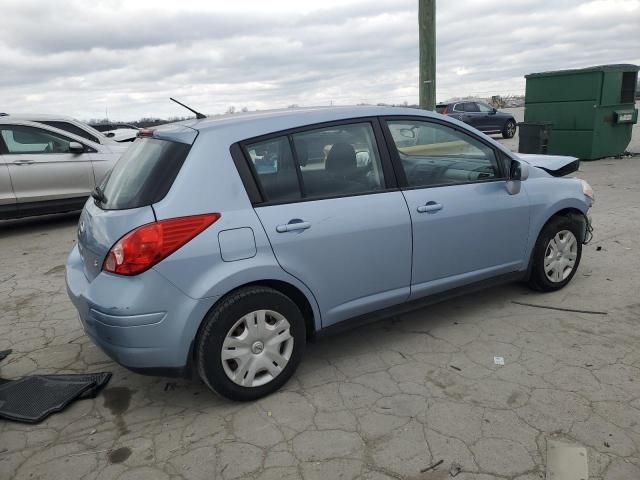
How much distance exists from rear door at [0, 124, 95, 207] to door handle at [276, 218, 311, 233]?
20.3ft

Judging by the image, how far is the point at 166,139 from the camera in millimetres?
3086

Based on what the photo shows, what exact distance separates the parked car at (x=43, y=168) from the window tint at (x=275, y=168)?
5.63m

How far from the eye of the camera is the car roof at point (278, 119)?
9.85ft

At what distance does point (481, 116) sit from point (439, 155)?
673 inches

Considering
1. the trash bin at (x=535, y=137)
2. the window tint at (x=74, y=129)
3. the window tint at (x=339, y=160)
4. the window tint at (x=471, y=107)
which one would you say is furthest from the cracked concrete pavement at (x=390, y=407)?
the window tint at (x=471, y=107)

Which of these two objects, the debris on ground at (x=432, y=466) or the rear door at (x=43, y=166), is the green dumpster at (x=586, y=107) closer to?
the rear door at (x=43, y=166)

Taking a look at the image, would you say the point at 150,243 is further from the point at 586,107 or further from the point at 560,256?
the point at 586,107

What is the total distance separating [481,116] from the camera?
19734mm

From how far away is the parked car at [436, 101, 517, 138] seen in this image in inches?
778

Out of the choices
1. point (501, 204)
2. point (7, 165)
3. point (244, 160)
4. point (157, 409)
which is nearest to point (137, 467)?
point (157, 409)

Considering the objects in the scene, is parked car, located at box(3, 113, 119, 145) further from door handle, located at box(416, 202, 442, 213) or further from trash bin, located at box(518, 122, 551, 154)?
trash bin, located at box(518, 122, 551, 154)

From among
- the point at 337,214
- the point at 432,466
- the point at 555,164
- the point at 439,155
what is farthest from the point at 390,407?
the point at 555,164

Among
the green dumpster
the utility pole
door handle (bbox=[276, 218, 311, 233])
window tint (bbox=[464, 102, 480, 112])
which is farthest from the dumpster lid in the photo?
door handle (bbox=[276, 218, 311, 233])

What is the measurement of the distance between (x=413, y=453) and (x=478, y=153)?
2272mm
